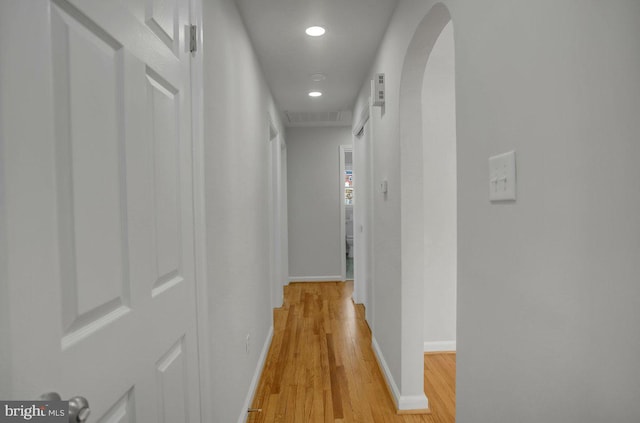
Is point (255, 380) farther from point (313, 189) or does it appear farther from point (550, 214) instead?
point (313, 189)

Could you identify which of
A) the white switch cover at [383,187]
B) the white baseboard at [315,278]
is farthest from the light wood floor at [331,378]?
the white baseboard at [315,278]

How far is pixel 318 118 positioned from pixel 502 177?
4135 mm

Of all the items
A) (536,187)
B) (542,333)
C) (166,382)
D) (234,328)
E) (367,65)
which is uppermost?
(367,65)

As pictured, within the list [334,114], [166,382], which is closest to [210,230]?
[166,382]

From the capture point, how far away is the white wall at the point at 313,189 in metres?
5.33

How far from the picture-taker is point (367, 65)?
2967 mm

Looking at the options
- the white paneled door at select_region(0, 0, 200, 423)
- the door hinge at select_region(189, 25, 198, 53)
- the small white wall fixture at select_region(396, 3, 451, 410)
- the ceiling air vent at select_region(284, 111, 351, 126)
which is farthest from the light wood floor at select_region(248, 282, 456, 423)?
the ceiling air vent at select_region(284, 111, 351, 126)

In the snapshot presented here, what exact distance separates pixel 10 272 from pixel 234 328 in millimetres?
1374

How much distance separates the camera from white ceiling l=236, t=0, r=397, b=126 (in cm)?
206

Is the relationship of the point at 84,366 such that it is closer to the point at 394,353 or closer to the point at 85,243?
the point at 85,243

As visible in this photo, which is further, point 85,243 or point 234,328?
point 234,328

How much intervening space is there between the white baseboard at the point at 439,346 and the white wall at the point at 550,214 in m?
1.74

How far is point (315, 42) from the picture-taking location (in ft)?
8.23

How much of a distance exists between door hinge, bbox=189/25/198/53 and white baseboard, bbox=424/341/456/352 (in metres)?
2.65
